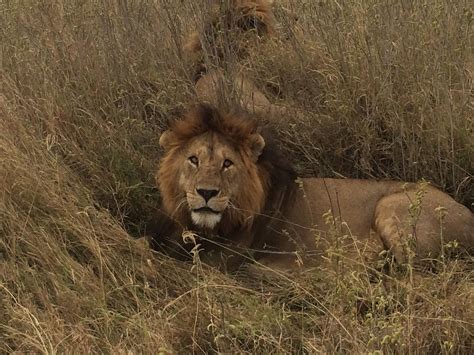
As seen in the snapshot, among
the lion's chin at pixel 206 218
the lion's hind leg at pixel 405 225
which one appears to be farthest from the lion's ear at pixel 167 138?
the lion's hind leg at pixel 405 225

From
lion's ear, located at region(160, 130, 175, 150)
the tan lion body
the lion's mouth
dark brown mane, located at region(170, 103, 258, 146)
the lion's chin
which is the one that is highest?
dark brown mane, located at region(170, 103, 258, 146)

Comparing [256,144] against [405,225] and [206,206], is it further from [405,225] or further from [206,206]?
[405,225]

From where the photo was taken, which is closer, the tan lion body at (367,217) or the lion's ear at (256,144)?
the tan lion body at (367,217)

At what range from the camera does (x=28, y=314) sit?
3.07 m

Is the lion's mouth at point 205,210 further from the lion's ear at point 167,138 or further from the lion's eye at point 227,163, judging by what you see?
the lion's ear at point 167,138

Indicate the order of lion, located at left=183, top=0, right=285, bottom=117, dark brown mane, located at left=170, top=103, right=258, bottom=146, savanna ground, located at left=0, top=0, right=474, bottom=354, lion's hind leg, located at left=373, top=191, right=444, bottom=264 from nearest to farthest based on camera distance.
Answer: savanna ground, located at left=0, top=0, right=474, bottom=354, lion's hind leg, located at left=373, top=191, right=444, bottom=264, dark brown mane, located at left=170, top=103, right=258, bottom=146, lion, located at left=183, top=0, right=285, bottom=117

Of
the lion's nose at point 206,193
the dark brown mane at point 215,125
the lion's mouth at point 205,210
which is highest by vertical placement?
the dark brown mane at point 215,125

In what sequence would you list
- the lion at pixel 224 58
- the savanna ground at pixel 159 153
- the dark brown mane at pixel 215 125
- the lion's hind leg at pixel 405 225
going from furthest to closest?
the lion at pixel 224 58 < the dark brown mane at pixel 215 125 < the lion's hind leg at pixel 405 225 < the savanna ground at pixel 159 153

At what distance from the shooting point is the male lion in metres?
3.79

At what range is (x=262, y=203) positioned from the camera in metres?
4.04

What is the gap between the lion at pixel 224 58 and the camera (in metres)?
4.75

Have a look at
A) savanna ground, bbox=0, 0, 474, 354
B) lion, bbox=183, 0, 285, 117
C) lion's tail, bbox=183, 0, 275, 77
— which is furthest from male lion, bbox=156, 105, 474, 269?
lion's tail, bbox=183, 0, 275, 77

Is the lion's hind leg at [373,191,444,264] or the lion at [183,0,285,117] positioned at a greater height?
the lion at [183,0,285,117]

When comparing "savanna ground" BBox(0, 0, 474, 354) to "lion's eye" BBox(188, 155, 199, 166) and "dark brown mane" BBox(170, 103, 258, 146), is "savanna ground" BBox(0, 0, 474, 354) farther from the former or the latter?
"dark brown mane" BBox(170, 103, 258, 146)
